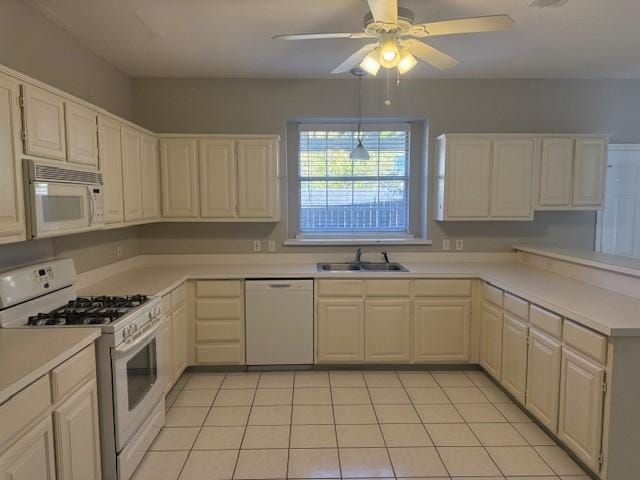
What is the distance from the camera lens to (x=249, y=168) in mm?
3814

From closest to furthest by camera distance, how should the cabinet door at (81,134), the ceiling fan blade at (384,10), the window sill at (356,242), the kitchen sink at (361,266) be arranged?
the ceiling fan blade at (384,10)
the cabinet door at (81,134)
the kitchen sink at (361,266)
the window sill at (356,242)

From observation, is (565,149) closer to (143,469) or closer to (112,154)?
(112,154)

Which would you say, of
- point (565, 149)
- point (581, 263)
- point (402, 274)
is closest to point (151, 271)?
point (402, 274)

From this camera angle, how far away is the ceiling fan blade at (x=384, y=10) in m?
1.96

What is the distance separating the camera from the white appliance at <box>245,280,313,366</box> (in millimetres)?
3600

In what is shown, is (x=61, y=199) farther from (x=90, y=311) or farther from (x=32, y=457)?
(x=32, y=457)

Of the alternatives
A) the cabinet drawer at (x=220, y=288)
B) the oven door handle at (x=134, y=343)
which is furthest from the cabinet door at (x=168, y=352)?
the cabinet drawer at (x=220, y=288)

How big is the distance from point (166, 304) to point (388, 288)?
5.97 ft

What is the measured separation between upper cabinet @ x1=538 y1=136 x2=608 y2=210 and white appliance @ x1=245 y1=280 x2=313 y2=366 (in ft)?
7.83

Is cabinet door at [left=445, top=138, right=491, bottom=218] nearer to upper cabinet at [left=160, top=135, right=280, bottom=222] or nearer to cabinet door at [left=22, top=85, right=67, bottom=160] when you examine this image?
upper cabinet at [left=160, top=135, right=280, bottom=222]

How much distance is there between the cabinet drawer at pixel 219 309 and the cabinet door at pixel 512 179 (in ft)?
8.20

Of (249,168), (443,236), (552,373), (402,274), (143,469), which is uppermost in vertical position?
(249,168)

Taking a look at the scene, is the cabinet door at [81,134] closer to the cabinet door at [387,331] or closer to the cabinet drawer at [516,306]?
the cabinet door at [387,331]

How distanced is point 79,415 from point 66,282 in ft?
3.35
